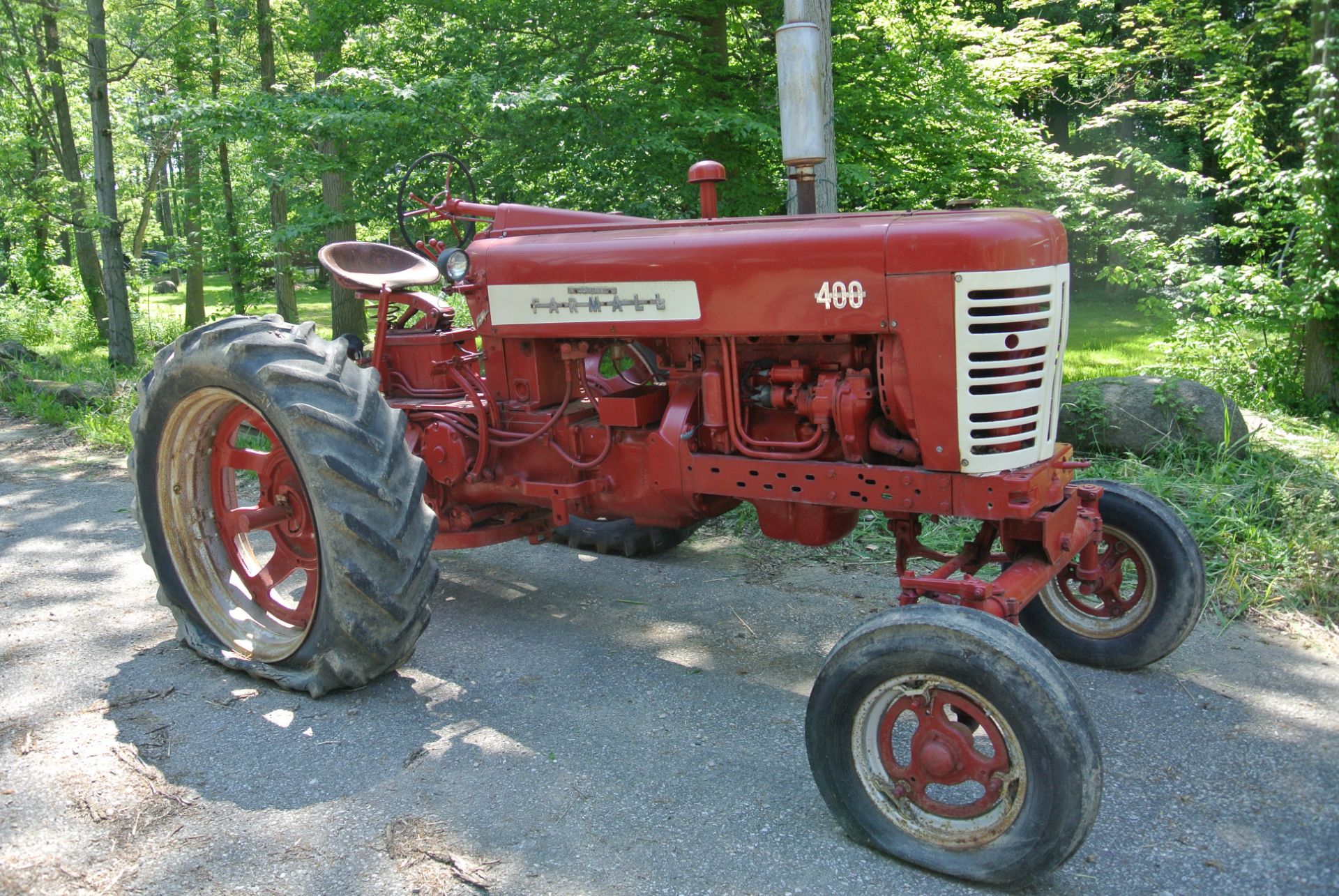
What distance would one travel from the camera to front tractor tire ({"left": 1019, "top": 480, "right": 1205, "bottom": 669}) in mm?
3498

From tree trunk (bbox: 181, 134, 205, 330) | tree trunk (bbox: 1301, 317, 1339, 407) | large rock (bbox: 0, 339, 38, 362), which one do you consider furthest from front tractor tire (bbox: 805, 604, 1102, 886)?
tree trunk (bbox: 181, 134, 205, 330)

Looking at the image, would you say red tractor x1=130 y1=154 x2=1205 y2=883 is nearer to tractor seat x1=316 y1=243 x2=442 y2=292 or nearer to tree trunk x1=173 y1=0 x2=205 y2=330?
tractor seat x1=316 y1=243 x2=442 y2=292

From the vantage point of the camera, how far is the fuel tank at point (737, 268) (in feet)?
9.27

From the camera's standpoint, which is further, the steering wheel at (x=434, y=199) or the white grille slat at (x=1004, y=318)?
the steering wheel at (x=434, y=199)

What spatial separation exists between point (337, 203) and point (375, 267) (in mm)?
3994

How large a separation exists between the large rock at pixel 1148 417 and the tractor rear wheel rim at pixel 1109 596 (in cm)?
210

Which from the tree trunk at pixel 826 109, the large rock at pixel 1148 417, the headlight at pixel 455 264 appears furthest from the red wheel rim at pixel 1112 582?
the headlight at pixel 455 264

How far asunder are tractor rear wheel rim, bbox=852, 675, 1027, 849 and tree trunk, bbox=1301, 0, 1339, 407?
5.66 m

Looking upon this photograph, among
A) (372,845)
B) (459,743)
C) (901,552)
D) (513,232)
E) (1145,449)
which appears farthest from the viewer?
(1145,449)

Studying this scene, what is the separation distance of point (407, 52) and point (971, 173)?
15.2 ft

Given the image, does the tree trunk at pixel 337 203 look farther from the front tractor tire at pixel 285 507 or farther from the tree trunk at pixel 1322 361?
the tree trunk at pixel 1322 361

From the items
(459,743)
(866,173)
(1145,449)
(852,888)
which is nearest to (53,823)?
(459,743)

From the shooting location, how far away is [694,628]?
4168 millimetres

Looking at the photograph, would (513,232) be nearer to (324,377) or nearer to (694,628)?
(324,377)
